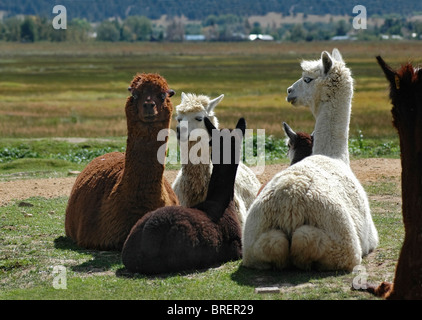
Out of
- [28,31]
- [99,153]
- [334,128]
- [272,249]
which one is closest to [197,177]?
[334,128]

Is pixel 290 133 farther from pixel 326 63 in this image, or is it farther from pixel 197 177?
pixel 197 177

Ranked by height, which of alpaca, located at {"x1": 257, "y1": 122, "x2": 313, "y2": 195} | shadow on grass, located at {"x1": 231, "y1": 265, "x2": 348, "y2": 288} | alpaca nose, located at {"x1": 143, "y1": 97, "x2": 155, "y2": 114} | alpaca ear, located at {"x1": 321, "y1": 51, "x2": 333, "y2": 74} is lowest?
shadow on grass, located at {"x1": 231, "y1": 265, "x2": 348, "y2": 288}

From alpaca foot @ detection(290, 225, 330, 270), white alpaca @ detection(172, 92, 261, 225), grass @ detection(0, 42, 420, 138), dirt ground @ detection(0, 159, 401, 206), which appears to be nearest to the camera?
alpaca foot @ detection(290, 225, 330, 270)

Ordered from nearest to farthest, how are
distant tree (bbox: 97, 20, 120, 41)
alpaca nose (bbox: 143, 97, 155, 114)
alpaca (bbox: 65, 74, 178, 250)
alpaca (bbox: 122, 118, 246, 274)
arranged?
alpaca (bbox: 122, 118, 246, 274)
alpaca nose (bbox: 143, 97, 155, 114)
alpaca (bbox: 65, 74, 178, 250)
distant tree (bbox: 97, 20, 120, 41)

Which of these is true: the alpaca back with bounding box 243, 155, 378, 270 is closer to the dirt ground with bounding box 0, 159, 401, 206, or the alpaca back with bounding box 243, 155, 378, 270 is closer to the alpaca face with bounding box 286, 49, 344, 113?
the alpaca face with bounding box 286, 49, 344, 113

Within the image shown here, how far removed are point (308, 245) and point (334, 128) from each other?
2105 mm

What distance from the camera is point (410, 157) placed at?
189 inches

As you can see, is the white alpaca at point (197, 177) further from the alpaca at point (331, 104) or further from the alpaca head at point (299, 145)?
the alpaca at point (331, 104)

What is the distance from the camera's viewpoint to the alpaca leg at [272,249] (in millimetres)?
6324

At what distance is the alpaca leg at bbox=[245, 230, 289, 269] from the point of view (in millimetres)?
6324

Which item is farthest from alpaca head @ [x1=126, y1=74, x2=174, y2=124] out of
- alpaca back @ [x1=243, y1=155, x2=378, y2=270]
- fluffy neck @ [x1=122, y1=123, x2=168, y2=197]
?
alpaca back @ [x1=243, y1=155, x2=378, y2=270]

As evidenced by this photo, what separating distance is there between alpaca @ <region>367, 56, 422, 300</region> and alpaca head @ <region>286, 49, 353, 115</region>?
3101 mm
